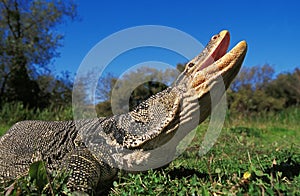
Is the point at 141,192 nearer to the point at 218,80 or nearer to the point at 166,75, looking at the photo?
the point at 218,80

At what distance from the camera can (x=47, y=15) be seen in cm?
1792

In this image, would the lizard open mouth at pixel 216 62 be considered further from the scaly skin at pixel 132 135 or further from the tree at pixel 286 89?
the tree at pixel 286 89

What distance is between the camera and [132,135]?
9.14ft

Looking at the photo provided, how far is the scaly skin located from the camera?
98.0 inches

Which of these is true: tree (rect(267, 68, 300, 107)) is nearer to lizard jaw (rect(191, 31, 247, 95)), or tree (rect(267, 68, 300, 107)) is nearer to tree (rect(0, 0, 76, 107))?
tree (rect(0, 0, 76, 107))

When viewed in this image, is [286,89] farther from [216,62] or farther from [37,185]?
[37,185]

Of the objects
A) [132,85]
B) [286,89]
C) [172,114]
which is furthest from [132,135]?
[286,89]

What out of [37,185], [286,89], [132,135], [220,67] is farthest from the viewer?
[286,89]

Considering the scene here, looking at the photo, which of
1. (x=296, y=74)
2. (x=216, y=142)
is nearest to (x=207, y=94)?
(x=216, y=142)

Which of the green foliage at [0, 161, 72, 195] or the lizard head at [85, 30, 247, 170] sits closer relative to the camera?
the green foliage at [0, 161, 72, 195]

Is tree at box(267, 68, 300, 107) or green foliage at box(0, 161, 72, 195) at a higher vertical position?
tree at box(267, 68, 300, 107)

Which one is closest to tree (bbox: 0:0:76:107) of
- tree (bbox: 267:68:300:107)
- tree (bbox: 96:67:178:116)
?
tree (bbox: 96:67:178:116)

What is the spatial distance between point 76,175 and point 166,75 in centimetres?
282

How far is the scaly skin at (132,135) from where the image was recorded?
8.17 feet
